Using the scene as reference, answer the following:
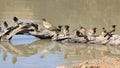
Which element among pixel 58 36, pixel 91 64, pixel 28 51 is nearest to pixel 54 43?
pixel 58 36

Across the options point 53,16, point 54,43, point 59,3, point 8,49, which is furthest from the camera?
point 59,3

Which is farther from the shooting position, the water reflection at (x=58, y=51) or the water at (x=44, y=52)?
the water reflection at (x=58, y=51)

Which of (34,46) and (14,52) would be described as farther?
(34,46)

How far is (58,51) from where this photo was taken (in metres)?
17.0

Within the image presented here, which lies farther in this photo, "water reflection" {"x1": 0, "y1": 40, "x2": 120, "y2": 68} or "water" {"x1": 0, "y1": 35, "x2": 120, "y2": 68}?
"water reflection" {"x1": 0, "y1": 40, "x2": 120, "y2": 68}

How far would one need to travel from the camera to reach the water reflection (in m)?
15.5

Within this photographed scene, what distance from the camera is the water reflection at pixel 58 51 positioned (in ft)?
50.9

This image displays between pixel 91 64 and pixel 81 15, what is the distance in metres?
20.3

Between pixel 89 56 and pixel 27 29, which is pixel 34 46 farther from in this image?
pixel 89 56

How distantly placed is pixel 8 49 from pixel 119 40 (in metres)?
4.68

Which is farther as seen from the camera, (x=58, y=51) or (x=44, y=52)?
(x=58, y=51)

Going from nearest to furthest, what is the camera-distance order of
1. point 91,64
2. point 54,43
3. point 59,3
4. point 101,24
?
point 91,64 → point 54,43 → point 101,24 → point 59,3

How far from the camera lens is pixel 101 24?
2675 centimetres

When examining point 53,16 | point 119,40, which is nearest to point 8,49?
point 119,40
